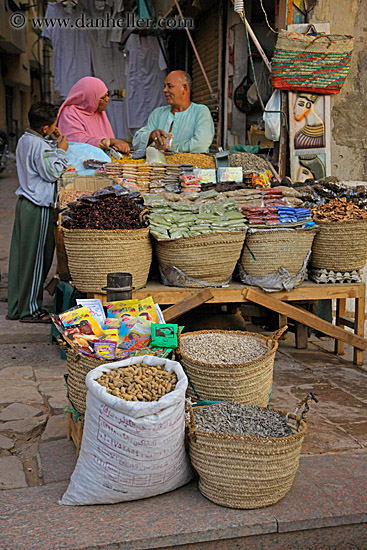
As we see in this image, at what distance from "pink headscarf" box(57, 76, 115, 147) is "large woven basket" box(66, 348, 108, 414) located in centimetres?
358

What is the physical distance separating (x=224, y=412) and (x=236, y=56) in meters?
6.25

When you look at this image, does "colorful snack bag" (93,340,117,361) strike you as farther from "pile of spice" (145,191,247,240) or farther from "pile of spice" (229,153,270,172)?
"pile of spice" (229,153,270,172)

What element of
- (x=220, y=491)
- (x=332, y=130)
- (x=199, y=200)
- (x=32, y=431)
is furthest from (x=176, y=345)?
(x=332, y=130)

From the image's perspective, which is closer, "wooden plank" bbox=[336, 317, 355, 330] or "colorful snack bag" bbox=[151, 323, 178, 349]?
"colorful snack bag" bbox=[151, 323, 178, 349]

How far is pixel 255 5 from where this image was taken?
24.8 ft

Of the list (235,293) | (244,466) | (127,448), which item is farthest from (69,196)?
(244,466)

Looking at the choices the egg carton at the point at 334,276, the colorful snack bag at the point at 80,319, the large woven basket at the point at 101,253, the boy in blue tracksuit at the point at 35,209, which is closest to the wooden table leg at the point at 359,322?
the egg carton at the point at 334,276

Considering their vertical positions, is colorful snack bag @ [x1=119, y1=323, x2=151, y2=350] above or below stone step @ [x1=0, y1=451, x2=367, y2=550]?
above

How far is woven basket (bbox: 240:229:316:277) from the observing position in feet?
13.0

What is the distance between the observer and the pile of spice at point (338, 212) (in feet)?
13.8

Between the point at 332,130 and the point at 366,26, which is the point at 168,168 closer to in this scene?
the point at 332,130

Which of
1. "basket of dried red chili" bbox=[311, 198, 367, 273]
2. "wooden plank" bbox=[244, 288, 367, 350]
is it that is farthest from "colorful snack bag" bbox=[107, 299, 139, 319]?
"basket of dried red chili" bbox=[311, 198, 367, 273]

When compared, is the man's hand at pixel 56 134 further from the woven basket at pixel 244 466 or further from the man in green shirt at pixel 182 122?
the woven basket at pixel 244 466

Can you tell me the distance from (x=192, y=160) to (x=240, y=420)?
117 inches
